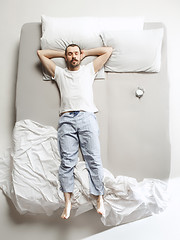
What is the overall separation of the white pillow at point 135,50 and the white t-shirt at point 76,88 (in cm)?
18

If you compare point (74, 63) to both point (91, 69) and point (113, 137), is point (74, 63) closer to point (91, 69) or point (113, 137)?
point (91, 69)

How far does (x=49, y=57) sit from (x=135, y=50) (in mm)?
658

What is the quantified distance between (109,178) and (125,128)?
1.31 feet

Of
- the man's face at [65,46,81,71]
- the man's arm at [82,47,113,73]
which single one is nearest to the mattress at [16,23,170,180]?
the man's arm at [82,47,113,73]

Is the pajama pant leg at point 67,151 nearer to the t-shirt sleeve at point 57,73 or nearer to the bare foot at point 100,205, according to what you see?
the bare foot at point 100,205

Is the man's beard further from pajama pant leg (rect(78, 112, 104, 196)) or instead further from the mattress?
pajama pant leg (rect(78, 112, 104, 196))

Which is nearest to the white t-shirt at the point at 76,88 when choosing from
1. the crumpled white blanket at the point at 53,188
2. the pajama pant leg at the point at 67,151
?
the pajama pant leg at the point at 67,151

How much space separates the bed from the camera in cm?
182

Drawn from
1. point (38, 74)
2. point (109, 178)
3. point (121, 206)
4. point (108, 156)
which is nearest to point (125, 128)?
point (108, 156)

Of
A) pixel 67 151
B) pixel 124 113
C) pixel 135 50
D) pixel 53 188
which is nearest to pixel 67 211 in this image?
pixel 53 188

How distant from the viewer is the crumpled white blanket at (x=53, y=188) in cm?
180

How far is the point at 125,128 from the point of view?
199 centimetres

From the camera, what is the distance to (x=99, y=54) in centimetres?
204

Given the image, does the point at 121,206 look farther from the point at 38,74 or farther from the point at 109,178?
the point at 38,74
